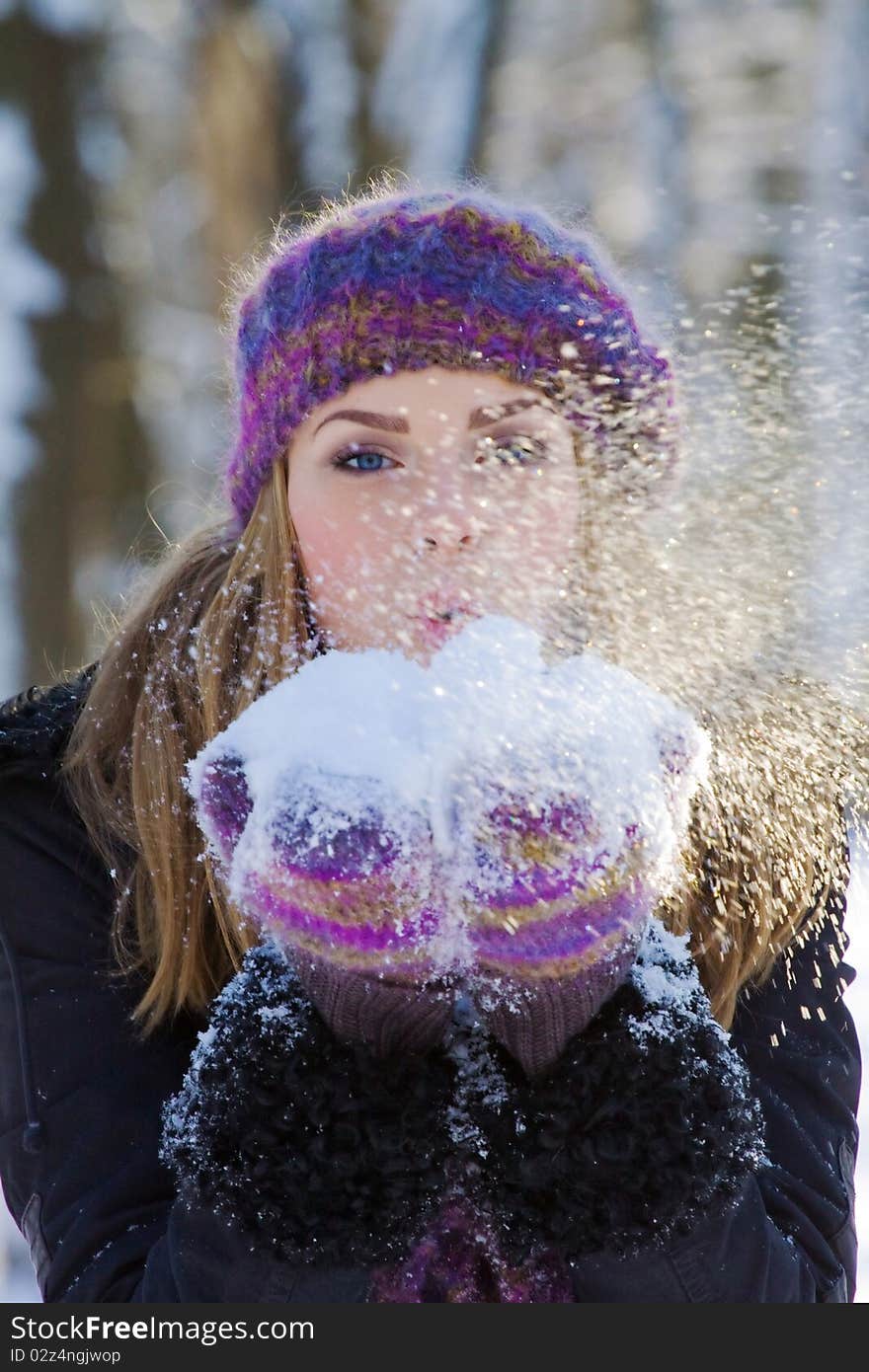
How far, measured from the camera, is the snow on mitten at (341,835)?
864 mm

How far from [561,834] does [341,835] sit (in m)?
0.15

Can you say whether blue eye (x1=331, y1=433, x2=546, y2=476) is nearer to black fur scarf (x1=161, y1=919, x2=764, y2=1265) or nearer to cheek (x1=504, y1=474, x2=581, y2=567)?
cheek (x1=504, y1=474, x2=581, y2=567)

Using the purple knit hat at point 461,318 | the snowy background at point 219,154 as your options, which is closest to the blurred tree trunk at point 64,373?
the snowy background at point 219,154

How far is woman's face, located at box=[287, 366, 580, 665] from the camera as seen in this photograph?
3.45 feet

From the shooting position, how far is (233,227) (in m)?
3.41

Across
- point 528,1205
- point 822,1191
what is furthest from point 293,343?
point 822,1191

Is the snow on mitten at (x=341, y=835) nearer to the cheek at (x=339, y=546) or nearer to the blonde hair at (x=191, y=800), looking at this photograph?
the cheek at (x=339, y=546)

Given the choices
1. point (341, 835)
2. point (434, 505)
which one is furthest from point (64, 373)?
point (341, 835)

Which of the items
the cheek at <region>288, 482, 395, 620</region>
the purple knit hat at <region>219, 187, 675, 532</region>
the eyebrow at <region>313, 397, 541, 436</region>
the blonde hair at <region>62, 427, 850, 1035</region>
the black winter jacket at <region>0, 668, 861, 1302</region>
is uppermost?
the purple knit hat at <region>219, 187, 675, 532</region>

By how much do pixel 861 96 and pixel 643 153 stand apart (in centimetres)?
51

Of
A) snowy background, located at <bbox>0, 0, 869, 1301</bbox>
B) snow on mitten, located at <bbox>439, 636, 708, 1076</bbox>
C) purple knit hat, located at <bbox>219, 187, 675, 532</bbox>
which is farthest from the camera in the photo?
snowy background, located at <bbox>0, 0, 869, 1301</bbox>

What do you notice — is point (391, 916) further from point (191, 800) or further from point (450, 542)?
point (191, 800)

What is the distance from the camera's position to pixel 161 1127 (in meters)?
1.12

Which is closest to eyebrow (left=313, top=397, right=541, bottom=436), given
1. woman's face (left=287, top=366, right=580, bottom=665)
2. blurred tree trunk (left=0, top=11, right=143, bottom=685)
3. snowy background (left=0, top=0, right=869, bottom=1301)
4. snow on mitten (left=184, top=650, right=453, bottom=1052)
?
woman's face (left=287, top=366, right=580, bottom=665)
